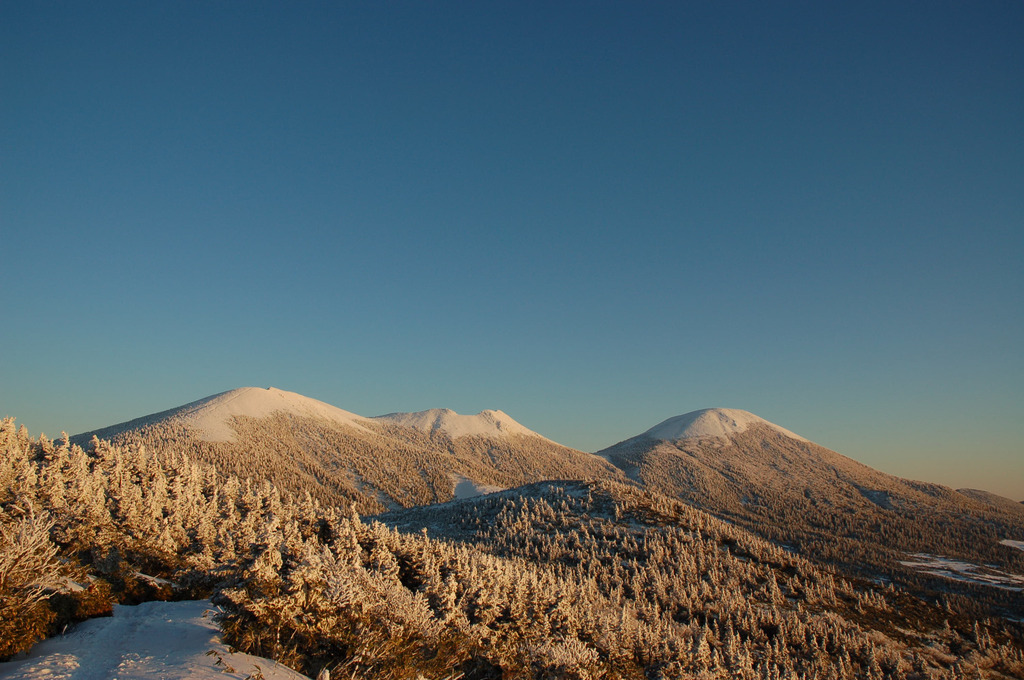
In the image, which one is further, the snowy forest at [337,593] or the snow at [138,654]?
the snowy forest at [337,593]

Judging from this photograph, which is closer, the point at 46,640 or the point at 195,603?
the point at 46,640

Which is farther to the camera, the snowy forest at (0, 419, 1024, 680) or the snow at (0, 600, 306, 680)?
the snowy forest at (0, 419, 1024, 680)

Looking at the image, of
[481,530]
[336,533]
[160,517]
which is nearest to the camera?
[336,533]

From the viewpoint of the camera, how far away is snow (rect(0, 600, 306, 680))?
2149 centimetres

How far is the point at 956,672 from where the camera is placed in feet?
429

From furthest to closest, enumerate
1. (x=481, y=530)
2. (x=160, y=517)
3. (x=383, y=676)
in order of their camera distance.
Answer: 1. (x=481, y=530)
2. (x=160, y=517)
3. (x=383, y=676)

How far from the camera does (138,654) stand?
25281mm

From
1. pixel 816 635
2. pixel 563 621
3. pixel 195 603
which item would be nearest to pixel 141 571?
pixel 195 603

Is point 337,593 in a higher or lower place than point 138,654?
higher

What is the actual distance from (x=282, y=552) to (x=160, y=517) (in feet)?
142

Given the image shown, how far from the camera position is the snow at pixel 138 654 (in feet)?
70.5

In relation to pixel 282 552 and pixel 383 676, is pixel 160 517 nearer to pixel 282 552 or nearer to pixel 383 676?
pixel 282 552

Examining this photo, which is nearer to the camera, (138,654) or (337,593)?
(138,654)

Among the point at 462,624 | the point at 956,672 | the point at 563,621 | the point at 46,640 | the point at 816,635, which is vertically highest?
the point at 46,640
